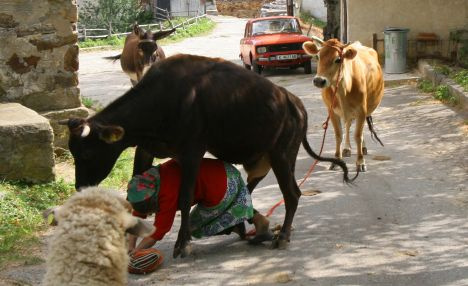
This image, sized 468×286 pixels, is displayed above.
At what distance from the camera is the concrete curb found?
A: 531 inches

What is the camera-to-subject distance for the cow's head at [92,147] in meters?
6.05

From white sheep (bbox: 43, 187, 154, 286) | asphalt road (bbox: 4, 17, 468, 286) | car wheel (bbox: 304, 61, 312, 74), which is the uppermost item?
car wheel (bbox: 304, 61, 312, 74)

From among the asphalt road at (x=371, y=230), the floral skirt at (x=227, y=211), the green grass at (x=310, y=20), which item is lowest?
the asphalt road at (x=371, y=230)

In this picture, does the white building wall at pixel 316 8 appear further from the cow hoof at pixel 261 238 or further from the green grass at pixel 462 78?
the cow hoof at pixel 261 238

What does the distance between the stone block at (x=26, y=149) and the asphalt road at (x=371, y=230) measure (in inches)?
81.4

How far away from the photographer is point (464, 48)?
17.2 meters

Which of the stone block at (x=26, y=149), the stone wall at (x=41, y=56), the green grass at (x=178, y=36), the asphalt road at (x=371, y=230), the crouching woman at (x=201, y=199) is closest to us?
the asphalt road at (x=371, y=230)

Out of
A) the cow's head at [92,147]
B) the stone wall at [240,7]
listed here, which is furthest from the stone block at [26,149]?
the stone wall at [240,7]

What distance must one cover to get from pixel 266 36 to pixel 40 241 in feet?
51.9

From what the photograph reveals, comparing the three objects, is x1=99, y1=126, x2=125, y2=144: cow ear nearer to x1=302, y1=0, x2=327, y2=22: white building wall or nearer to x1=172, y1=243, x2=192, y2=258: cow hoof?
x1=172, y1=243, x2=192, y2=258: cow hoof

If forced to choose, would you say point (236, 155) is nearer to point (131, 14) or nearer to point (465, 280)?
point (465, 280)

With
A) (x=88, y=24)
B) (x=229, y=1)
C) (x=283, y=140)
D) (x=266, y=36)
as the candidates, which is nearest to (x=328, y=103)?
(x=283, y=140)

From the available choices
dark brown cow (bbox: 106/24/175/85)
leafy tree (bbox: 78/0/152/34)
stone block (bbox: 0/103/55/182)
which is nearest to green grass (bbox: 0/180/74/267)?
stone block (bbox: 0/103/55/182)

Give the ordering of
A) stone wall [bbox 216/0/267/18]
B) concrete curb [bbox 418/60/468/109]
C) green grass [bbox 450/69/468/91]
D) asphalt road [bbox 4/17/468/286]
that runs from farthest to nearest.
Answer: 1. stone wall [bbox 216/0/267/18]
2. green grass [bbox 450/69/468/91]
3. concrete curb [bbox 418/60/468/109]
4. asphalt road [bbox 4/17/468/286]
